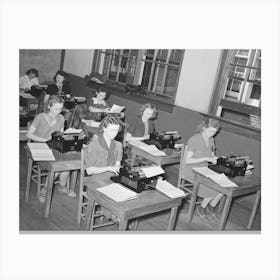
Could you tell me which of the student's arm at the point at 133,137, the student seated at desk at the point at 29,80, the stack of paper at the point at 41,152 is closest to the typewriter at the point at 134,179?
the stack of paper at the point at 41,152

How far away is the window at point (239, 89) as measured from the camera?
410 cm

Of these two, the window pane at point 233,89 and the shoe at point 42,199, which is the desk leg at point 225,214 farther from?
the shoe at point 42,199

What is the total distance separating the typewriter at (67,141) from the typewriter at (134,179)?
29.1 inches

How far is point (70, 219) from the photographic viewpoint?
3254 millimetres

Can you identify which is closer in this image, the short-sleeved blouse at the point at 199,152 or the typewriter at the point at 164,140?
the short-sleeved blouse at the point at 199,152

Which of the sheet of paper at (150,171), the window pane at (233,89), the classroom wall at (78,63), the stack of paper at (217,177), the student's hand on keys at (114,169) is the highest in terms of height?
the window pane at (233,89)

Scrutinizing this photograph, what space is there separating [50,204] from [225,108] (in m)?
2.33

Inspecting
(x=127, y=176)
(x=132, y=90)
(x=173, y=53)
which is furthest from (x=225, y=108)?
(x=127, y=176)

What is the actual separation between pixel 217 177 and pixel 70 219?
137cm

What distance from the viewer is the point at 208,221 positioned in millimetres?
3719

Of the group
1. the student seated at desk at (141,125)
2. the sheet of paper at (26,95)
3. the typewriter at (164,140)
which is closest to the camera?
the typewriter at (164,140)

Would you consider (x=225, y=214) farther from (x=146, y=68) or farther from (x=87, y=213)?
(x=146, y=68)

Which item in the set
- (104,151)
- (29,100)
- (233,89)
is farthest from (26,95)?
(233,89)

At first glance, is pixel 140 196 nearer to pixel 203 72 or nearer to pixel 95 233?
pixel 95 233
